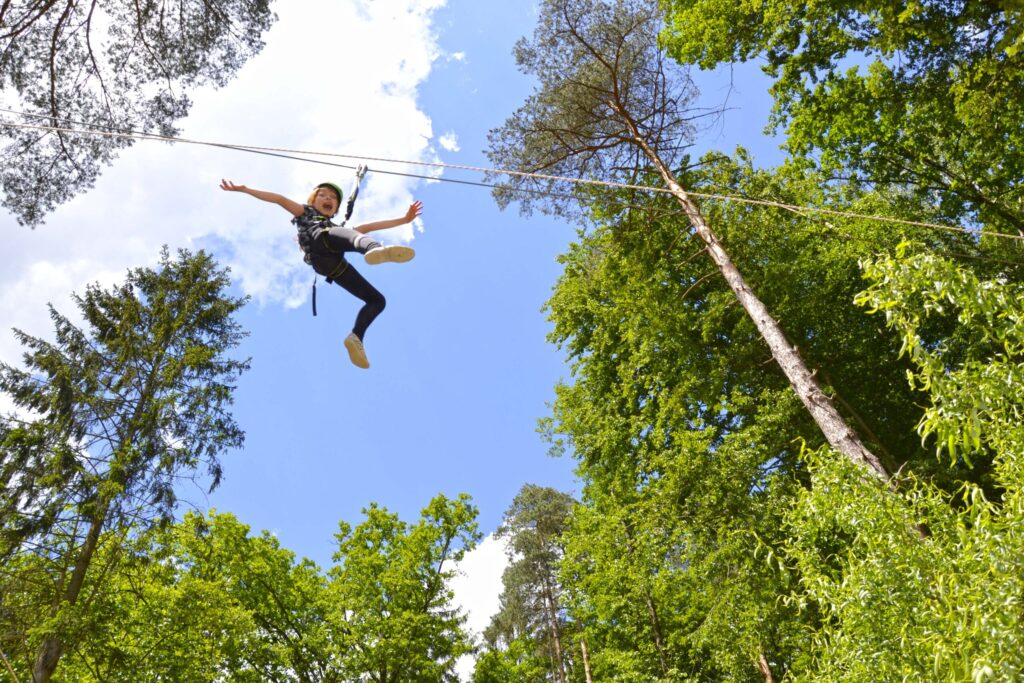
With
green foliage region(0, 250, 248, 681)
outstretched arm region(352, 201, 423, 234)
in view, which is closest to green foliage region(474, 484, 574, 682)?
green foliage region(0, 250, 248, 681)

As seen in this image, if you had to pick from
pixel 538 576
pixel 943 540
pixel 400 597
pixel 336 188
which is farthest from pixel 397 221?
pixel 538 576

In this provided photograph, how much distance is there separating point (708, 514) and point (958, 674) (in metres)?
7.61

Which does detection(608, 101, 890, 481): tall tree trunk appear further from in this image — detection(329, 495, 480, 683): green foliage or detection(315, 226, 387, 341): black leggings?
detection(329, 495, 480, 683): green foliage

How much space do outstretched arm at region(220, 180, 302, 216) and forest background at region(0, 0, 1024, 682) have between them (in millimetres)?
3890

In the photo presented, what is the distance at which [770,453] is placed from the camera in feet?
36.3

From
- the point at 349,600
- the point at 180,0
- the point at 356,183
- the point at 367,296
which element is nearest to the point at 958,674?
the point at 367,296

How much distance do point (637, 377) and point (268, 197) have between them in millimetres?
10216

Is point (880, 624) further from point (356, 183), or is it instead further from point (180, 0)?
point (180, 0)

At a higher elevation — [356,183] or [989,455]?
[356,183]

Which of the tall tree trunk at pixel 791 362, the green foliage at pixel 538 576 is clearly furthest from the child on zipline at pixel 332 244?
the green foliage at pixel 538 576

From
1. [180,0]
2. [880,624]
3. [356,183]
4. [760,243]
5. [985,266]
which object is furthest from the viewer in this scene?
[760,243]

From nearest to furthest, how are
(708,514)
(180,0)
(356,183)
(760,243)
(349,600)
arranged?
(356,183) → (180,0) → (708,514) → (760,243) → (349,600)

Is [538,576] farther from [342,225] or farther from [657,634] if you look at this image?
[342,225]

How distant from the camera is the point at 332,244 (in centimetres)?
545
